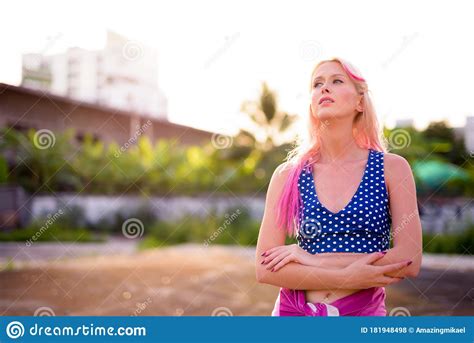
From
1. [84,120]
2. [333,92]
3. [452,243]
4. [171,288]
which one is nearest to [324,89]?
[333,92]

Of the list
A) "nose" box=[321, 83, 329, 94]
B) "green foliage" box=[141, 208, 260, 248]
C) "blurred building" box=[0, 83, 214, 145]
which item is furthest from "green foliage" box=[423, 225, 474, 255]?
"nose" box=[321, 83, 329, 94]

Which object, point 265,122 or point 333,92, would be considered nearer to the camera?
point 333,92

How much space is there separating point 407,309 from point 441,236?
3604 mm

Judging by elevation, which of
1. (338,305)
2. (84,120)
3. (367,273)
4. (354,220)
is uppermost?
(84,120)

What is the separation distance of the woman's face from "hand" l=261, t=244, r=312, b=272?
0.41 meters

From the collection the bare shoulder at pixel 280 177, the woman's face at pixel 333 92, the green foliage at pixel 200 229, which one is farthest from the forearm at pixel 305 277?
the green foliage at pixel 200 229

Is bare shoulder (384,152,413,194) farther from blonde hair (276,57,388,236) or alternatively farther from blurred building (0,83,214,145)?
blurred building (0,83,214,145)

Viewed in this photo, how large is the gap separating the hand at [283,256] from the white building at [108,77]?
277 centimetres

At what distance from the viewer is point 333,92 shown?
180 centimetres

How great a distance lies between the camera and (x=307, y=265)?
173cm

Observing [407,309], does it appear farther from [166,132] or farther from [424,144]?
[166,132]

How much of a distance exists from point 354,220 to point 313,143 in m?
0.30

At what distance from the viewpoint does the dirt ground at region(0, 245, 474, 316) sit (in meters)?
6.65

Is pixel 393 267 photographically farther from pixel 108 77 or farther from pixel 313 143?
pixel 108 77
